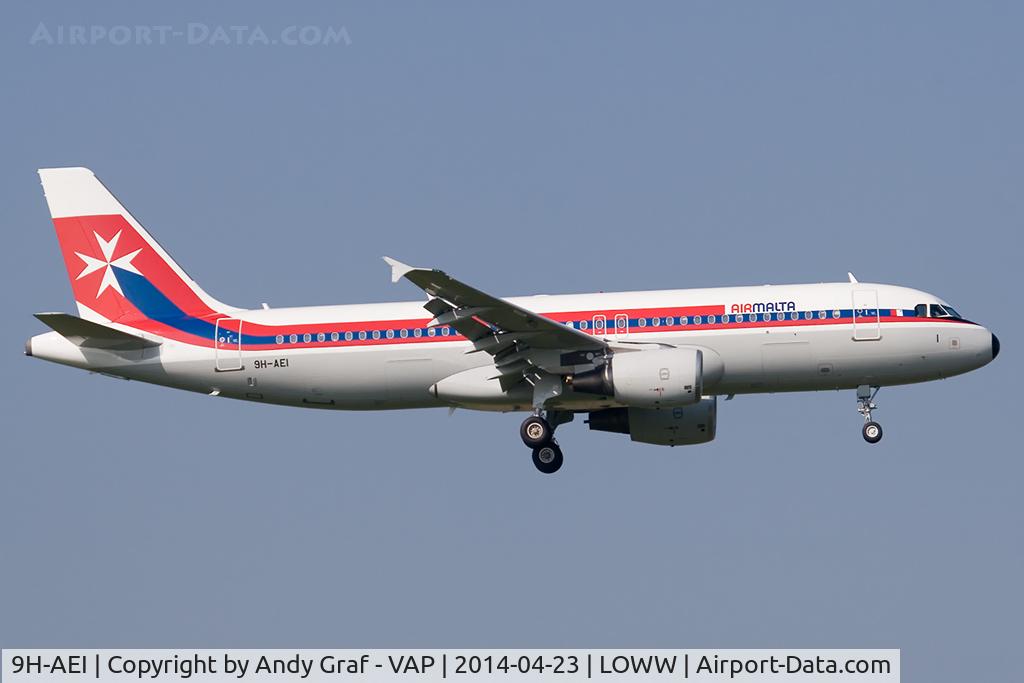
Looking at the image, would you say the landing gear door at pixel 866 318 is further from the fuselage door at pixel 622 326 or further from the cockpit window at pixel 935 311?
the fuselage door at pixel 622 326

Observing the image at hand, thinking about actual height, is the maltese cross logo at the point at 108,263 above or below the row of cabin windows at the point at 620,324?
above

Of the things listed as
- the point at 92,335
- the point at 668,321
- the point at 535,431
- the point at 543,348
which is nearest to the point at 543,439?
the point at 535,431

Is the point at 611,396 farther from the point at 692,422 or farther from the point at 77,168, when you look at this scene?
the point at 77,168

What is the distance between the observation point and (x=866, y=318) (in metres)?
51.0

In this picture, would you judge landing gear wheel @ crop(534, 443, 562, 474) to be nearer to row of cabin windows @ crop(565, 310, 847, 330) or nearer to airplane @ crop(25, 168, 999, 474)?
airplane @ crop(25, 168, 999, 474)

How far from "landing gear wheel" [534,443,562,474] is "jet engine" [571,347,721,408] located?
3.20m

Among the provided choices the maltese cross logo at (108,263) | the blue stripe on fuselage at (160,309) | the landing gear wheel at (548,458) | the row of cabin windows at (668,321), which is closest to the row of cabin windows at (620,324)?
the row of cabin windows at (668,321)

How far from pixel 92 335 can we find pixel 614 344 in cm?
1453

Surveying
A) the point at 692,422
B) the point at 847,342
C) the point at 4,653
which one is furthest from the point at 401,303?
the point at 4,653

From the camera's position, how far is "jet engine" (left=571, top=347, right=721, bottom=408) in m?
49.0

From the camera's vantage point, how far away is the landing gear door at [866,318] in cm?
5081

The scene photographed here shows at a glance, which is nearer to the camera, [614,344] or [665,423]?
[614,344]

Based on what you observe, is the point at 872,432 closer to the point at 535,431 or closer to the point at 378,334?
the point at 535,431

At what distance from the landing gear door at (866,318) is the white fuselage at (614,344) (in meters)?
0.03
